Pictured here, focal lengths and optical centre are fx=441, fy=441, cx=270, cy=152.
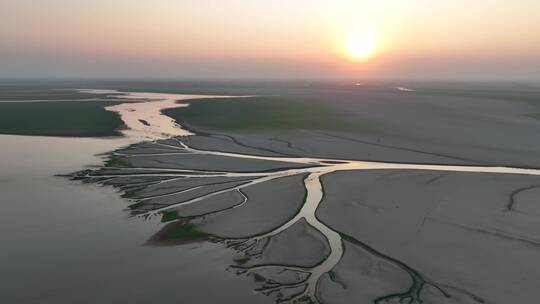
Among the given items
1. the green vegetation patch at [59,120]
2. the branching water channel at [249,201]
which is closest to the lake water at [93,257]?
the branching water channel at [249,201]

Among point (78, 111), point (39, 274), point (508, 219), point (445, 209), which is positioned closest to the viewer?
point (39, 274)

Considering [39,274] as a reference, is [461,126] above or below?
above

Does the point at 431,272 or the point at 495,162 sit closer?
the point at 431,272

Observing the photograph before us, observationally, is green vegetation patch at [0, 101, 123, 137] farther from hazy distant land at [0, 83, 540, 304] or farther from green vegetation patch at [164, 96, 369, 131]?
green vegetation patch at [164, 96, 369, 131]

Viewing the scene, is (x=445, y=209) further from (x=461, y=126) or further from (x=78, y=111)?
(x=78, y=111)

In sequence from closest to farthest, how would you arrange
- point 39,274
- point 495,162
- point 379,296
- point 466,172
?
point 379,296, point 39,274, point 466,172, point 495,162

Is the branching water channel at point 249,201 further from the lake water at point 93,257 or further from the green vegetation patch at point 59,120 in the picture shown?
the green vegetation patch at point 59,120

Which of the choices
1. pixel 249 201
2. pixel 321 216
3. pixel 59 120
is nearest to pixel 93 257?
pixel 249 201

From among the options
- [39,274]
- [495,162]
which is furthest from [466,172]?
[39,274]
